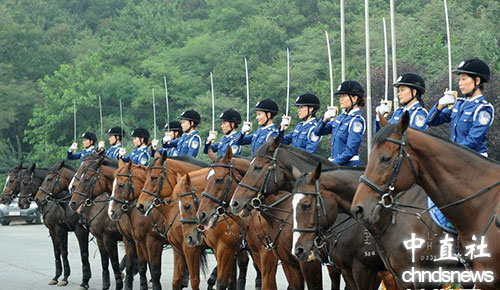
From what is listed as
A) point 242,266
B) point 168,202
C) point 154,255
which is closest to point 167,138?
point 154,255

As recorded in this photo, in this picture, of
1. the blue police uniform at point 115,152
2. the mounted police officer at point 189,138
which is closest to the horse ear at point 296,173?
the mounted police officer at point 189,138

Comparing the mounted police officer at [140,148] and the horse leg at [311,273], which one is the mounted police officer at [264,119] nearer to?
the horse leg at [311,273]

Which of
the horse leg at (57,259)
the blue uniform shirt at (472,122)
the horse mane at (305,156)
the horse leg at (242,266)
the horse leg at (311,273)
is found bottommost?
the horse leg at (57,259)

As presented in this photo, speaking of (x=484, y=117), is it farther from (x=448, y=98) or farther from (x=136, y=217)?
(x=136, y=217)

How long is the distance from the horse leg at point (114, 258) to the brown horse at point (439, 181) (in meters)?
7.95

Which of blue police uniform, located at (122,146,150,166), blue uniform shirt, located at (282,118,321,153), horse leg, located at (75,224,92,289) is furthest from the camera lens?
blue police uniform, located at (122,146,150,166)

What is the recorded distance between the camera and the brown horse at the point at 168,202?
1213cm

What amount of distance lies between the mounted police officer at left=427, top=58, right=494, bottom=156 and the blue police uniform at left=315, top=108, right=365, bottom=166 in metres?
2.15

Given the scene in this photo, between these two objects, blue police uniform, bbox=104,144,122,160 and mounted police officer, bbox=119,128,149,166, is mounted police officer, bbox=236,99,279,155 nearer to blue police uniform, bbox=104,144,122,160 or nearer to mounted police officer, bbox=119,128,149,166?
mounted police officer, bbox=119,128,149,166

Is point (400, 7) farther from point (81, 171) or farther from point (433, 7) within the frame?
point (81, 171)

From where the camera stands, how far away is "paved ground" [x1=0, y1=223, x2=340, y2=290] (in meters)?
15.5

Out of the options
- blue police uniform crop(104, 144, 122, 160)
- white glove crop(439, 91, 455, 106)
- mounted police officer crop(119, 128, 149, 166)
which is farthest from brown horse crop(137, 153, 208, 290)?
blue police uniform crop(104, 144, 122, 160)

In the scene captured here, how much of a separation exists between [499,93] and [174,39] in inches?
1437

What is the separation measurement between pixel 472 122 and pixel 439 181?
3.70 ft
